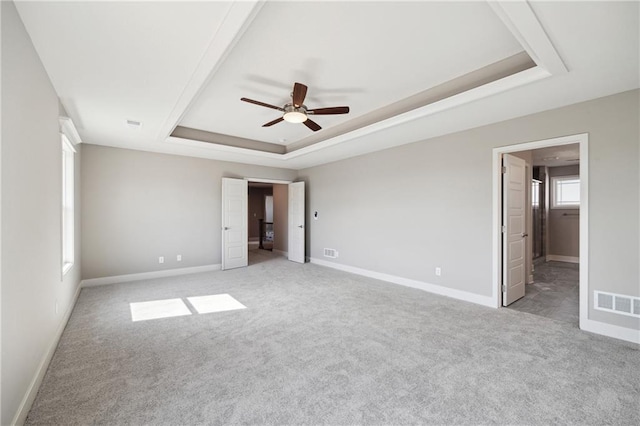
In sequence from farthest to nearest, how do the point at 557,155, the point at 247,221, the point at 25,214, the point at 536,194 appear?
the point at 536,194, the point at 247,221, the point at 557,155, the point at 25,214

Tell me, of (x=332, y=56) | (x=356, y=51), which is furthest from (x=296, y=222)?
(x=356, y=51)

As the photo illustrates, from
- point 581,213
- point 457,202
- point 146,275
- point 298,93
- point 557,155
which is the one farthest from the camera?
point 557,155

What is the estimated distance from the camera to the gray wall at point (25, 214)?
1.52 m

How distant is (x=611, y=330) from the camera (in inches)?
112

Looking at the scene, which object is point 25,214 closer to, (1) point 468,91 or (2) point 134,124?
(2) point 134,124

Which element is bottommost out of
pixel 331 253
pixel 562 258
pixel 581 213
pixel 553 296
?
pixel 553 296

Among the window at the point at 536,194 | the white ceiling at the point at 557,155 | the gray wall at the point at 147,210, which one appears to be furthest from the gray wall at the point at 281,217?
the window at the point at 536,194

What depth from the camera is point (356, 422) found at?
5.55 feet

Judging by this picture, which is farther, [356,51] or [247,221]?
[247,221]

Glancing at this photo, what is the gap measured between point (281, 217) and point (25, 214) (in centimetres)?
656

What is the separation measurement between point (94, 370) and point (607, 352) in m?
4.49

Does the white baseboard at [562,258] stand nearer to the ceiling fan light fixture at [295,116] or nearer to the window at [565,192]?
the window at [565,192]

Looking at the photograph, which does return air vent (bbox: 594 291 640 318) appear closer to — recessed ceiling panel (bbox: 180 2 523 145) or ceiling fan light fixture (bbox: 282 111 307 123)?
recessed ceiling panel (bbox: 180 2 523 145)

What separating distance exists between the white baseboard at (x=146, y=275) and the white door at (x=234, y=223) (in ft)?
1.19
